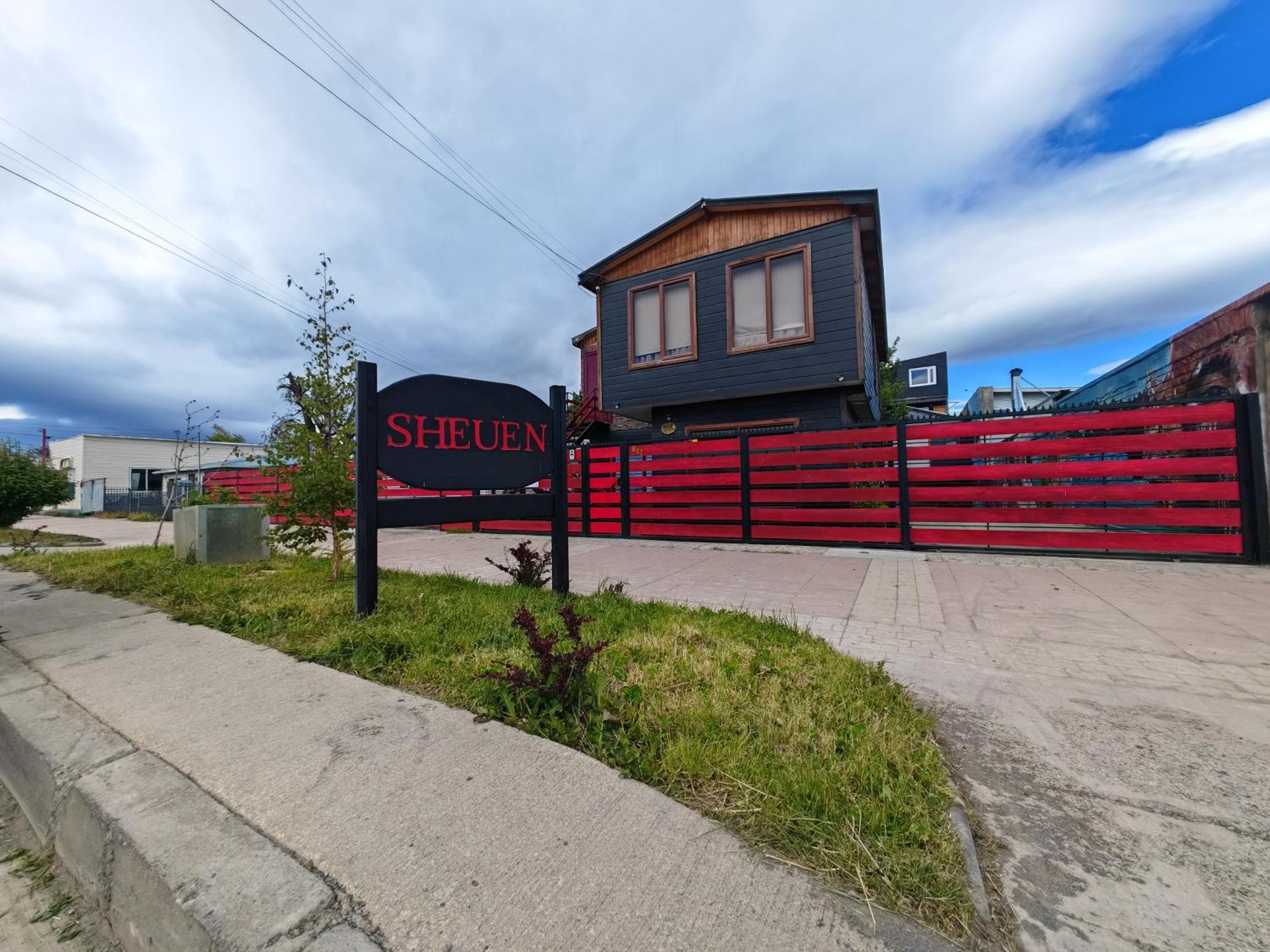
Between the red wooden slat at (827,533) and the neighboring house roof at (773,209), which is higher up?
the neighboring house roof at (773,209)

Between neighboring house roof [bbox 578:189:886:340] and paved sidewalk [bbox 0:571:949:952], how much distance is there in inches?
408

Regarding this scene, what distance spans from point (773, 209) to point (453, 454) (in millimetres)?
8860

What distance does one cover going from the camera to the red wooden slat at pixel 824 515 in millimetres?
7883

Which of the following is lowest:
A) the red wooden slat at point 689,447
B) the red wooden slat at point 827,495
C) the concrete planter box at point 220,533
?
the concrete planter box at point 220,533

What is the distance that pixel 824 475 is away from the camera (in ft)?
27.1

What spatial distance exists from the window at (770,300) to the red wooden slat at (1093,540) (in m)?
4.31

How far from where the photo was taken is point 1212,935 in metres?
1.29

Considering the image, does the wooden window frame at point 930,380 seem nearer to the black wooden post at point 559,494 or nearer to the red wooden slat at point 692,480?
the red wooden slat at point 692,480

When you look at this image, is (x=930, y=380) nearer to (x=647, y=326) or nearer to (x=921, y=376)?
(x=921, y=376)

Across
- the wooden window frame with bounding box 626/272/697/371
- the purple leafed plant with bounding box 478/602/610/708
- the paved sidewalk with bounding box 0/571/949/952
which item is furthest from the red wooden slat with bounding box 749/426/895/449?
the paved sidewalk with bounding box 0/571/949/952

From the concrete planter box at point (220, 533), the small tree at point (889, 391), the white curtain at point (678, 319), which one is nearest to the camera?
the concrete planter box at point (220, 533)

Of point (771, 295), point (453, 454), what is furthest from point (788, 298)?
point (453, 454)

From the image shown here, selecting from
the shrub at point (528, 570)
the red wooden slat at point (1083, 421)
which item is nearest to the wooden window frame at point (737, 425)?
the red wooden slat at point (1083, 421)

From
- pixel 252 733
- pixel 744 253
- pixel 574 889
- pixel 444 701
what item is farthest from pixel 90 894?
pixel 744 253
